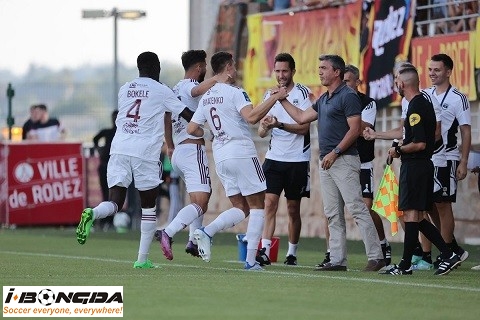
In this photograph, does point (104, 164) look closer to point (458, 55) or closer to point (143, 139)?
point (458, 55)

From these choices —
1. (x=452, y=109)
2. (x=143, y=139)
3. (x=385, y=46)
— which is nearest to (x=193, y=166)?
(x=143, y=139)

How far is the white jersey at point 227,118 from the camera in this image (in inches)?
597

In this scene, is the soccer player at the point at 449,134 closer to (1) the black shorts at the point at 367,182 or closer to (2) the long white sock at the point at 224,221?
(1) the black shorts at the point at 367,182

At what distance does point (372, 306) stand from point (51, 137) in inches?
813

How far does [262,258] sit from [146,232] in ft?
4.83

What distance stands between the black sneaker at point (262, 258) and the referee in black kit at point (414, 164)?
1850mm

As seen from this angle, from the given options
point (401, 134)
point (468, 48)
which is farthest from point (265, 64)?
point (401, 134)

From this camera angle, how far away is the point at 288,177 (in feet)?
56.4

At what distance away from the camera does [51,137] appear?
102 feet

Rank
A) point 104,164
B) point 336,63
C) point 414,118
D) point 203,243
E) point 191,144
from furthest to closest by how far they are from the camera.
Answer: point 104,164 < point 191,144 < point 336,63 < point 203,243 < point 414,118

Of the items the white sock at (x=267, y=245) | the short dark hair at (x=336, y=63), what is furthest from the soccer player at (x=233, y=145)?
the white sock at (x=267, y=245)

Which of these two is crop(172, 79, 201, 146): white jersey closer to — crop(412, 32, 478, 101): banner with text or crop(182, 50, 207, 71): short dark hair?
Result: crop(182, 50, 207, 71): short dark hair

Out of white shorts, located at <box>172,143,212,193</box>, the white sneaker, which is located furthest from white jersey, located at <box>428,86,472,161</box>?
the white sneaker

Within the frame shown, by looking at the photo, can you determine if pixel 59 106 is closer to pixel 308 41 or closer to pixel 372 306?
pixel 308 41
